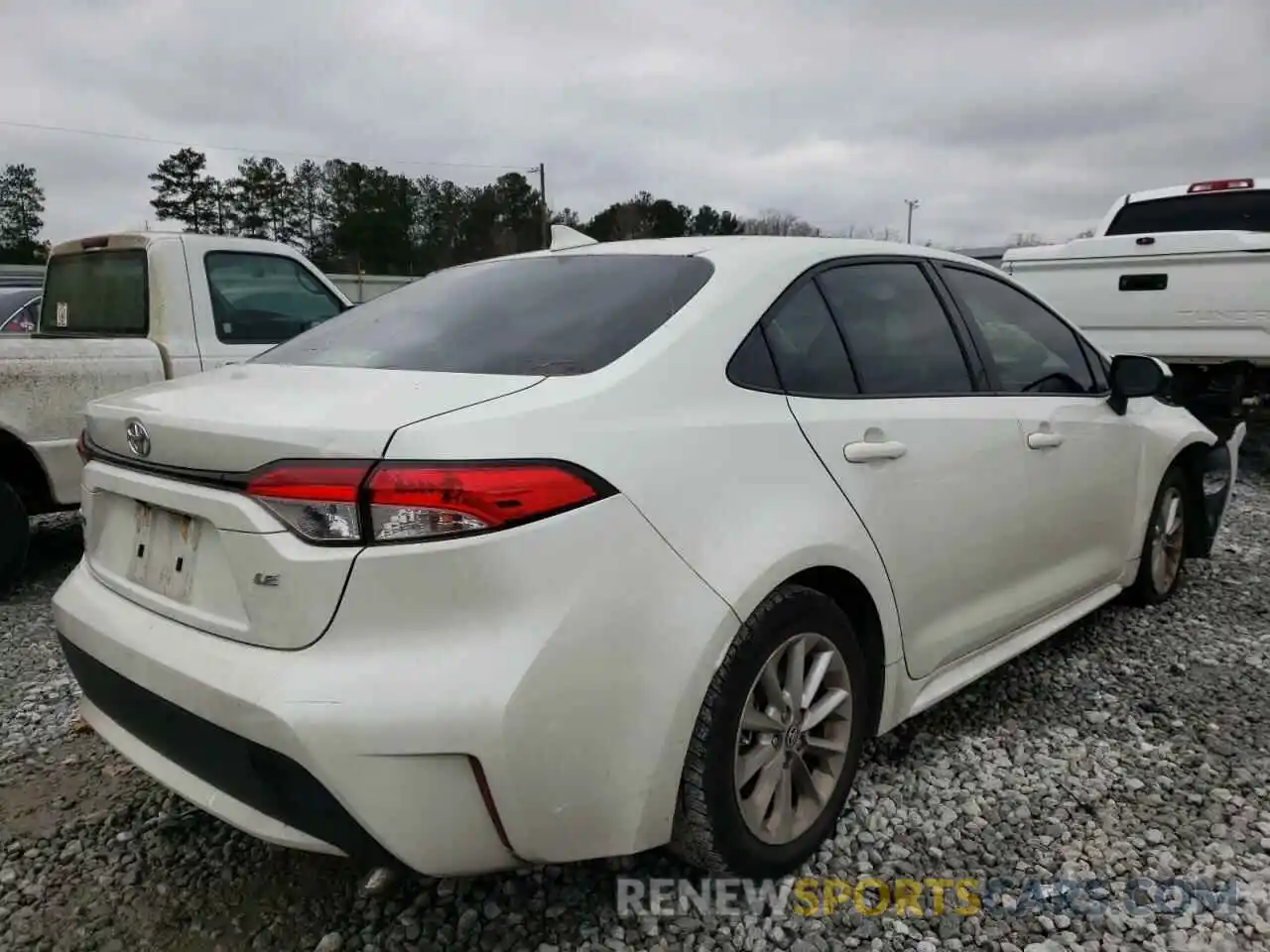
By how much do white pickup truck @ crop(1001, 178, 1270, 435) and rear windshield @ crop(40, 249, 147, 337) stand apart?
537 cm

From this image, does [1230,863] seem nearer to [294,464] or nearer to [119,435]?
[294,464]

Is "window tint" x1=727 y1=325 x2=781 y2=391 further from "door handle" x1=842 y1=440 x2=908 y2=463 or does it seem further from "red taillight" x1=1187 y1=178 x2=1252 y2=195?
"red taillight" x1=1187 y1=178 x2=1252 y2=195

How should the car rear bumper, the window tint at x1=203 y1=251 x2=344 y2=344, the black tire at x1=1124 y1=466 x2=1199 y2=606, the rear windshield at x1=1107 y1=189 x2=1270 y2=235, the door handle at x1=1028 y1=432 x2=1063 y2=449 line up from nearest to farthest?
the car rear bumper
the door handle at x1=1028 y1=432 x2=1063 y2=449
the black tire at x1=1124 y1=466 x2=1199 y2=606
the window tint at x1=203 y1=251 x2=344 y2=344
the rear windshield at x1=1107 y1=189 x2=1270 y2=235

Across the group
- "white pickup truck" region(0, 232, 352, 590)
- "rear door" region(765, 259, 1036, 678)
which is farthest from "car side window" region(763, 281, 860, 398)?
"white pickup truck" region(0, 232, 352, 590)

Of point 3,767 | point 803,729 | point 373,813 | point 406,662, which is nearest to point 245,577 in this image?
point 406,662

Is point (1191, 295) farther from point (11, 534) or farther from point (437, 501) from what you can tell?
point (11, 534)

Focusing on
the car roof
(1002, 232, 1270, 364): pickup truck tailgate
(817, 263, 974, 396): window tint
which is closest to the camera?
the car roof

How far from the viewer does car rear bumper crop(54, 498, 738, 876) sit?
66.1 inches

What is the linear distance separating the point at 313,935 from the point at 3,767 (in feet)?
4.85

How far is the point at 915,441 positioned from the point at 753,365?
581 mm

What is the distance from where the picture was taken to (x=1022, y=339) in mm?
3316

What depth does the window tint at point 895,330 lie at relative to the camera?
2.59 metres

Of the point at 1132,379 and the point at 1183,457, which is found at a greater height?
the point at 1132,379

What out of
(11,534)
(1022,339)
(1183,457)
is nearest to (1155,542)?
(1183,457)
